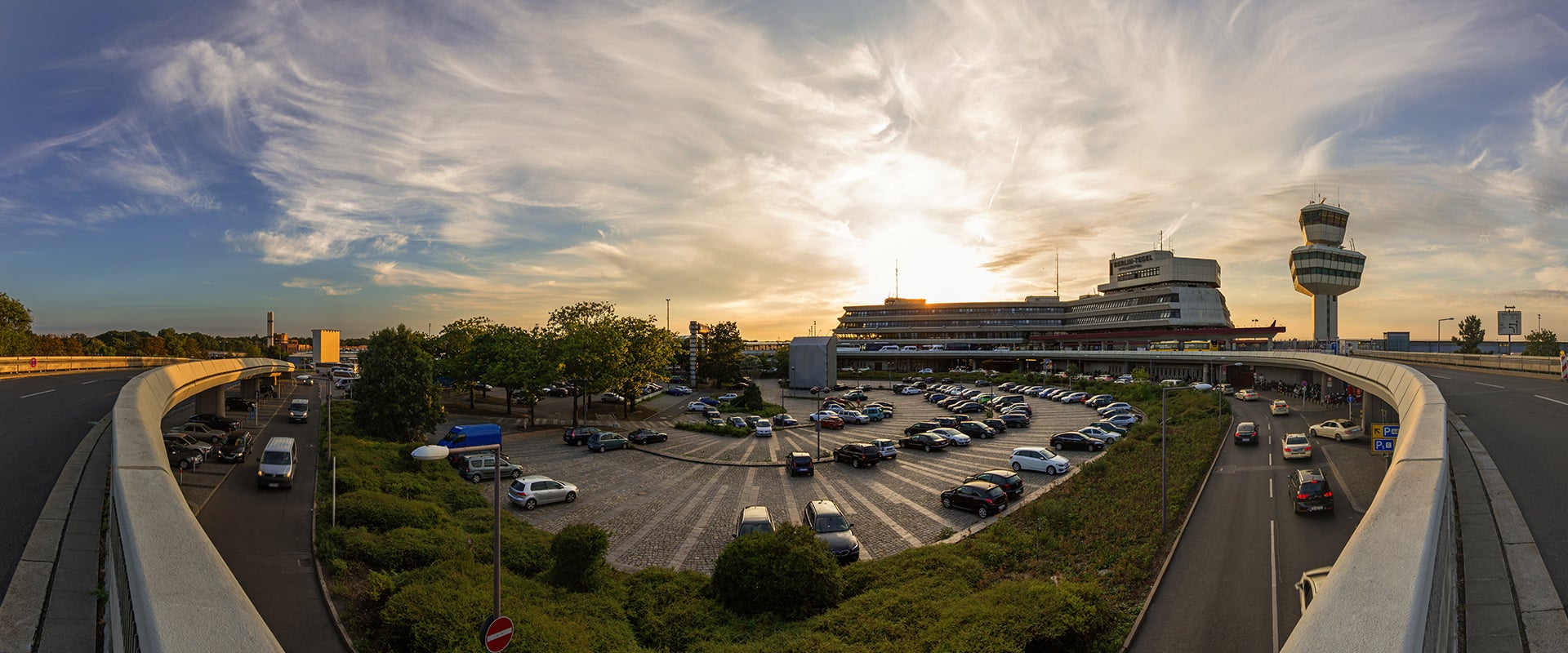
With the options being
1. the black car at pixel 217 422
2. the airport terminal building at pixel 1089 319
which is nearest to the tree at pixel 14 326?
the black car at pixel 217 422

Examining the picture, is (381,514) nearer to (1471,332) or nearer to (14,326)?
(14,326)

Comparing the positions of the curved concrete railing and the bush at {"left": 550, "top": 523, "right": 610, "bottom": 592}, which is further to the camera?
the bush at {"left": 550, "top": 523, "right": 610, "bottom": 592}

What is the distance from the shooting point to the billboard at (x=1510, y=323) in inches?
3310

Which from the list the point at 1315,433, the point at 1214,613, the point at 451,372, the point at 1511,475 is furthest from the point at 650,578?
the point at 451,372

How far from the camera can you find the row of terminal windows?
4641 inches

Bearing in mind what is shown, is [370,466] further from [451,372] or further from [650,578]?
[451,372]

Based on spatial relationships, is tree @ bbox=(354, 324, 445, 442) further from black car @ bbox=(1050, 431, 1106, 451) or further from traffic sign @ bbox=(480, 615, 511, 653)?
black car @ bbox=(1050, 431, 1106, 451)

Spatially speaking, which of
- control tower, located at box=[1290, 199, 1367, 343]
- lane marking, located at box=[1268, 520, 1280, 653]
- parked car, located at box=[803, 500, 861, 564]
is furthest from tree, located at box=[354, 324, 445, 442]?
control tower, located at box=[1290, 199, 1367, 343]

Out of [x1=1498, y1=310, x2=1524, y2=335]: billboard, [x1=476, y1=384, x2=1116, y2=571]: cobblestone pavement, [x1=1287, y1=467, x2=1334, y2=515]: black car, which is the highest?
[x1=1498, y1=310, x2=1524, y2=335]: billboard

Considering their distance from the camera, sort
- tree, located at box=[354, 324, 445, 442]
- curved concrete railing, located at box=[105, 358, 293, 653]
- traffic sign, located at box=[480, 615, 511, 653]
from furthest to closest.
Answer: tree, located at box=[354, 324, 445, 442], traffic sign, located at box=[480, 615, 511, 653], curved concrete railing, located at box=[105, 358, 293, 653]

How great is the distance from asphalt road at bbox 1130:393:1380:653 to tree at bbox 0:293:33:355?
92.1 meters

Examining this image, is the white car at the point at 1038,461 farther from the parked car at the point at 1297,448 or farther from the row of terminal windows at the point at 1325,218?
the row of terminal windows at the point at 1325,218

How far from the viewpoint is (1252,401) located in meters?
58.5

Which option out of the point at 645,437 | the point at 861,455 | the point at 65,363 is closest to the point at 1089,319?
the point at 861,455
